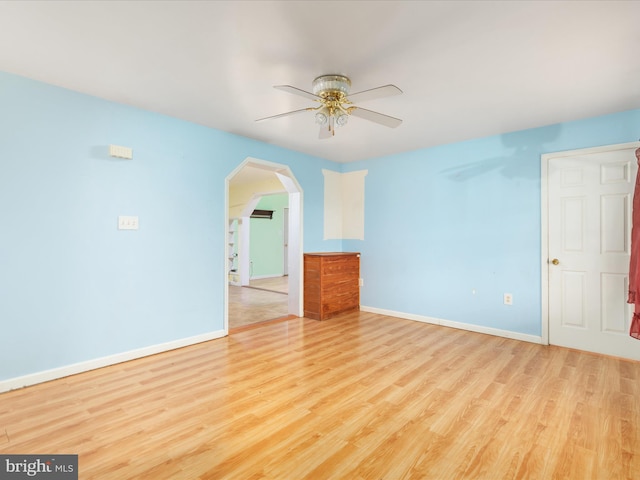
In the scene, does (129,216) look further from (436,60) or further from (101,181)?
(436,60)

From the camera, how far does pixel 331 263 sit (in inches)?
186

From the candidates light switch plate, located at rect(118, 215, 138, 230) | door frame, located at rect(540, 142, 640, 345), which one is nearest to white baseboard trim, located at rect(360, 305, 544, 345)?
door frame, located at rect(540, 142, 640, 345)

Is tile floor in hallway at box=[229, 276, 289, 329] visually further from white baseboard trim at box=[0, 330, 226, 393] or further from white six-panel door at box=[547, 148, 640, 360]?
white six-panel door at box=[547, 148, 640, 360]

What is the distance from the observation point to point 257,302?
19.5ft

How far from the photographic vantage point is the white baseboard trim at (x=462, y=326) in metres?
3.65

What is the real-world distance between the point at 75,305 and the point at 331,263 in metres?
3.02

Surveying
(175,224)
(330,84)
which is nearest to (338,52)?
(330,84)

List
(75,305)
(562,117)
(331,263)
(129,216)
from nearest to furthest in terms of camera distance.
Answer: (75,305) < (129,216) < (562,117) < (331,263)

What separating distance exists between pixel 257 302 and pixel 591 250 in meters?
4.88

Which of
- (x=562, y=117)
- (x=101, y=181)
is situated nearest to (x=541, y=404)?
(x=562, y=117)

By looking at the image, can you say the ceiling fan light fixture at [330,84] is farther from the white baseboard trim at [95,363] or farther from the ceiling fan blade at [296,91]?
the white baseboard trim at [95,363]

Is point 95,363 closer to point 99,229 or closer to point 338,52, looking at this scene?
point 99,229

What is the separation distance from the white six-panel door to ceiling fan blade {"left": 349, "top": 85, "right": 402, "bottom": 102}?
8.11 feet

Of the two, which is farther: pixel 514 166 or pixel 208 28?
pixel 514 166
